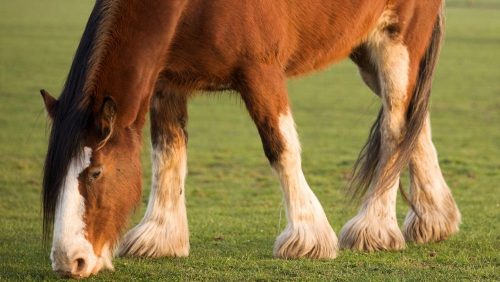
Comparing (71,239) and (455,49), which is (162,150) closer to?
(71,239)

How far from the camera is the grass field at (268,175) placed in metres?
6.95

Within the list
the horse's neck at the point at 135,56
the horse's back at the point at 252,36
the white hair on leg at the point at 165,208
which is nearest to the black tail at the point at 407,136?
Answer: the horse's back at the point at 252,36

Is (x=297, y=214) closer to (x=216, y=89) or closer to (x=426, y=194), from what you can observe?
(x=216, y=89)

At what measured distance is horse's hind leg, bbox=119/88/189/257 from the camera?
7555mm

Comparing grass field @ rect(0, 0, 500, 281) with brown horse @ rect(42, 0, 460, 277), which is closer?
A: brown horse @ rect(42, 0, 460, 277)

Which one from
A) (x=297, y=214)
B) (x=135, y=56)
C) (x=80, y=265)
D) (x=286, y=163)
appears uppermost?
(x=135, y=56)

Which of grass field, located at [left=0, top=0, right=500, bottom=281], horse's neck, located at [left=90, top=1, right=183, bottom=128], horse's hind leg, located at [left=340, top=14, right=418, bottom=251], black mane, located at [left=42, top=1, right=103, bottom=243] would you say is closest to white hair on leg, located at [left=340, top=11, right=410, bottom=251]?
horse's hind leg, located at [left=340, top=14, right=418, bottom=251]

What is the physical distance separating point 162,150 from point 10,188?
5335 mm

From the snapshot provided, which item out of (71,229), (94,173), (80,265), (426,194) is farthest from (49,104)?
(426,194)

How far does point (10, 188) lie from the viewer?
12492mm

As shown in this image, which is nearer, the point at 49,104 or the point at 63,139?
the point at 63,139

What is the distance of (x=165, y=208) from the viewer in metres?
7.69

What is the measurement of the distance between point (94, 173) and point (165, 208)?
1.54 meters

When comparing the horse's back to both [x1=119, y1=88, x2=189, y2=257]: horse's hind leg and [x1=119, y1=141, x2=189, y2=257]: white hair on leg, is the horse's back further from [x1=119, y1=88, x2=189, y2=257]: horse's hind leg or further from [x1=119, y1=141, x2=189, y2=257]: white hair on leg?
[x1=119, y1=141, x2=189, y2=257]: white hair on leg
